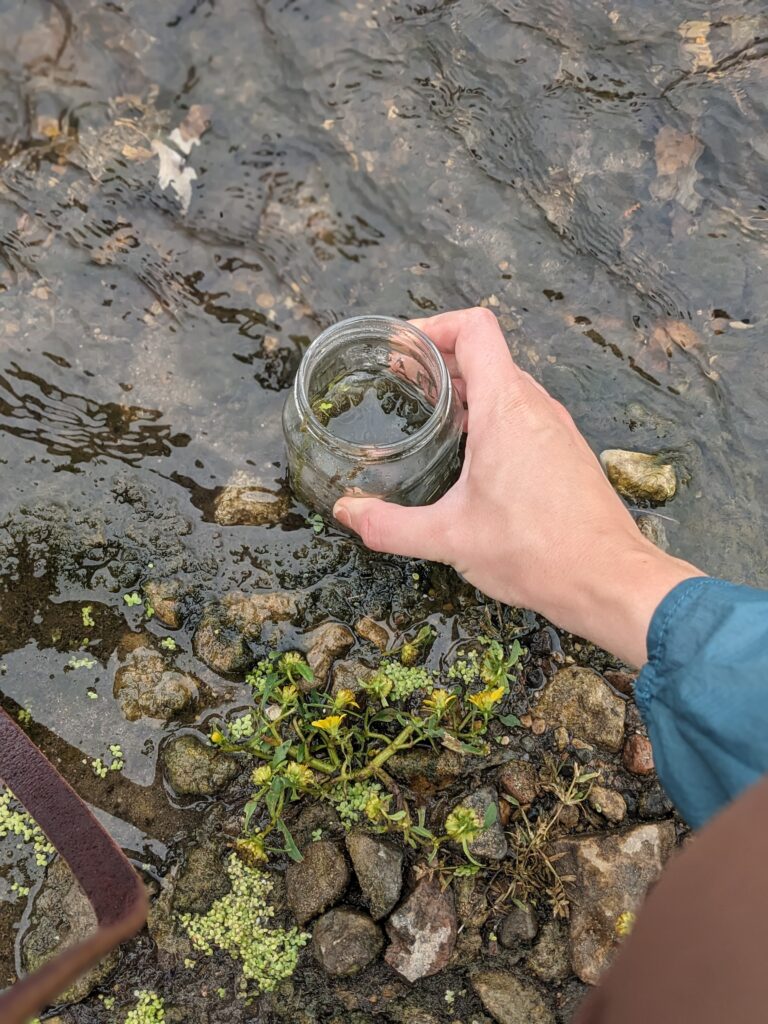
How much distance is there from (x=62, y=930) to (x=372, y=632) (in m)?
1.54

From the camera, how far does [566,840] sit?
2.95 metres

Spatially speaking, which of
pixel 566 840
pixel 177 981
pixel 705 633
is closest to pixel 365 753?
pixel 566 840

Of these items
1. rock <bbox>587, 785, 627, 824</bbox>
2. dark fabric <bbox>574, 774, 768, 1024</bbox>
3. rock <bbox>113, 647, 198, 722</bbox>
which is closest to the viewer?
dark fabric <bbox>574, 774, 768, 1024</bbox>

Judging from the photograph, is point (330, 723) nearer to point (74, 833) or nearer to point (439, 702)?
point (439, 702)

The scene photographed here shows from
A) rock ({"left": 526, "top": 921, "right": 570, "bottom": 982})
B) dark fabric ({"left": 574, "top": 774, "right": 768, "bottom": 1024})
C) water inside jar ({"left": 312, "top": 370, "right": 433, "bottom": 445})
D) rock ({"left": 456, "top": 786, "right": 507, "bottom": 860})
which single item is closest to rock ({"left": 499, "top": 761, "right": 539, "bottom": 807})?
rock ({"left": 456, "top": 786, "right": 507, "bottom": 860})

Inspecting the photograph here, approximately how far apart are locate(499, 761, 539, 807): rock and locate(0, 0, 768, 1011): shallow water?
957 millimetres

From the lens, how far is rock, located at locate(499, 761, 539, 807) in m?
3.02

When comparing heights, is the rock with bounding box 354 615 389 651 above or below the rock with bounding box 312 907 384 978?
above

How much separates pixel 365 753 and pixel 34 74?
331cm

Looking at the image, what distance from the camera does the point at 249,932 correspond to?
9.61 feet

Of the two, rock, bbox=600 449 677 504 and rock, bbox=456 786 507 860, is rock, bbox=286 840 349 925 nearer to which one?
rock, bbox=456 786 507 860

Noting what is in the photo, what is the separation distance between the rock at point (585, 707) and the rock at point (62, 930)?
181 centimetres

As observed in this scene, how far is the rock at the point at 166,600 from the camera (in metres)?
3.23

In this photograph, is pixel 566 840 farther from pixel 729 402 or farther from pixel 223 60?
pixel 223 60
